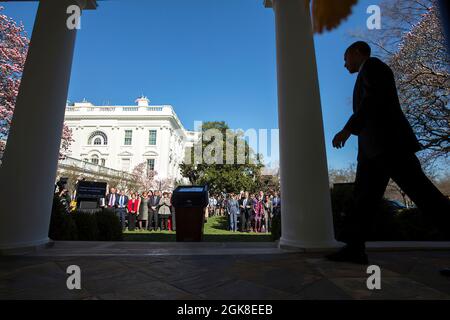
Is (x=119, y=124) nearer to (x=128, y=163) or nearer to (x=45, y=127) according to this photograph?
(x=128, y=163)

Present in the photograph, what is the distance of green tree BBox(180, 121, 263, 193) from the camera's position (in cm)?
2673

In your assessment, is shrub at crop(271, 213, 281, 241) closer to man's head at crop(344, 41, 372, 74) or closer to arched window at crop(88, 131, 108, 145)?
man's head at crop(344, 41, 372, 74)

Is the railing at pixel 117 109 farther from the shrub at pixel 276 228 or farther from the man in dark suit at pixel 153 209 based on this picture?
the shrub at pixel 276 228

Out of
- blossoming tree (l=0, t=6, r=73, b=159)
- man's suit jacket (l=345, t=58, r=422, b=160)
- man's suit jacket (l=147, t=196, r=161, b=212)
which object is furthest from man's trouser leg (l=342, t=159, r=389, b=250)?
blossoming tree (l=0, t=6, r=73, b=159)

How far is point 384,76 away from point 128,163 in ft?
158

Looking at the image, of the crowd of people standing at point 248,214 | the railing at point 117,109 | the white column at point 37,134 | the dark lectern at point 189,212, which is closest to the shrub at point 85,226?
the dark lectern at point 189,212

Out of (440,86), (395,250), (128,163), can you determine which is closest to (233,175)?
(440,86)

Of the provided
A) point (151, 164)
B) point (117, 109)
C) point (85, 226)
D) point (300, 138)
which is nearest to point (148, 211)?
point (85, 226)

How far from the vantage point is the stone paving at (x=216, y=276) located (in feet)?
4.64

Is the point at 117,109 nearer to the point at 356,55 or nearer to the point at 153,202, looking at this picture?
the point at 153,202

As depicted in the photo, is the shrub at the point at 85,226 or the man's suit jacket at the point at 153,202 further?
the man's suit jacket at the point at 153,202

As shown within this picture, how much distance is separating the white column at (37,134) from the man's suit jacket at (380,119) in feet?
10.5

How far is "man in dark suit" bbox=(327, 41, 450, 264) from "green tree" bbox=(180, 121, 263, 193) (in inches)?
950

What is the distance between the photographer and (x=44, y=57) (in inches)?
115
